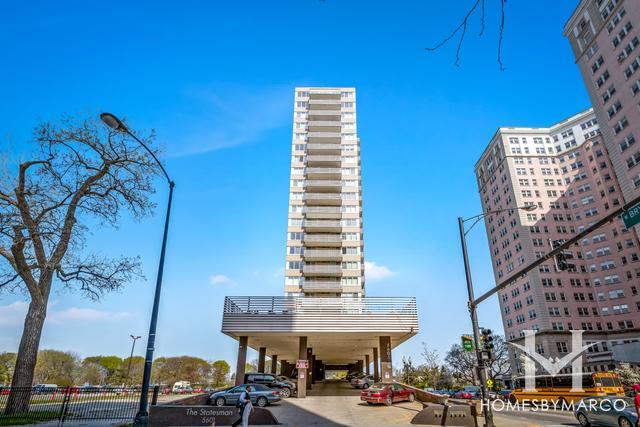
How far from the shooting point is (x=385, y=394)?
2262 centimetres

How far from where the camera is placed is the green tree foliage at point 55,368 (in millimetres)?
77000

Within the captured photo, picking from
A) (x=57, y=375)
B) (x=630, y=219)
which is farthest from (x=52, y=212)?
(x=57, y=375)

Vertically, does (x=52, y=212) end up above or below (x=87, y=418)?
above

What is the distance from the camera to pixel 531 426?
1494 centimetres

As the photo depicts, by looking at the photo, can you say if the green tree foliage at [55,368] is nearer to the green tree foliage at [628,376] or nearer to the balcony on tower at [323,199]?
the balcony on tower at [323,199]

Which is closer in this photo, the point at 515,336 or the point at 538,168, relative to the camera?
the point at 515,336

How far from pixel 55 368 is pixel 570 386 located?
103 m

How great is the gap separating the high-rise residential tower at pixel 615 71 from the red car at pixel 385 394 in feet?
161

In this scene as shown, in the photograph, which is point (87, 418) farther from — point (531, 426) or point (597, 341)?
point (597, 341)

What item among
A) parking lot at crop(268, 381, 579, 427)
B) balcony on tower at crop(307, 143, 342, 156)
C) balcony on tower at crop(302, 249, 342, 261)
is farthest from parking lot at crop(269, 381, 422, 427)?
balcony on tower at crop(307, 143, 342, 156)

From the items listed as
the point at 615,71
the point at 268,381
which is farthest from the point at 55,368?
the point at 615,71

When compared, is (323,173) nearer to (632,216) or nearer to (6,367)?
(632,216)

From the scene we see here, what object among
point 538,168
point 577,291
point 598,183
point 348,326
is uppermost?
point 538,168

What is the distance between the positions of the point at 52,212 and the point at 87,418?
37.5ft
